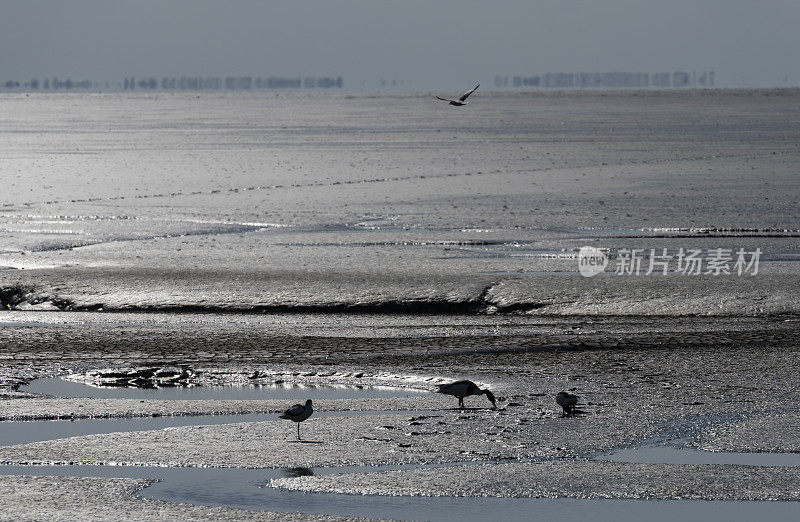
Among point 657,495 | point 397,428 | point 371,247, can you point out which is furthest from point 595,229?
point 657,495

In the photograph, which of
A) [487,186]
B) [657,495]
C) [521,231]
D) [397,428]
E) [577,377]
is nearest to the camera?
[657,495]

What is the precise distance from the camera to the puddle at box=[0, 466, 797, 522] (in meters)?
6.29

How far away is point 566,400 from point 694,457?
1.17m

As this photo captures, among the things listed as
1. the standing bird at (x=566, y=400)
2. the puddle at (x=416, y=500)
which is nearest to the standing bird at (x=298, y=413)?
the puddle at (x=416, y=500)

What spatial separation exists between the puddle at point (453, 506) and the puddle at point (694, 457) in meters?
0.78

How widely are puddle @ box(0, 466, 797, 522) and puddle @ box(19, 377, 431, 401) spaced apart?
2.35 m

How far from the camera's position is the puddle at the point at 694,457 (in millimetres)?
7266

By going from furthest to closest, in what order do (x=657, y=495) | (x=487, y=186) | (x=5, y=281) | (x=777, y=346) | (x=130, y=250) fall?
1. (x=487, y=186)
2. (x=130, y=250)
3. (x=5, y=281)
4. (x=777, y=346)
5. (x=657, y=495)

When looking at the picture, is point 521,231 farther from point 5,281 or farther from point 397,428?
point 397,428

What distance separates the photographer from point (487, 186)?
28016mm

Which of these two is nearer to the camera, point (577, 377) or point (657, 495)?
point (657, 495)

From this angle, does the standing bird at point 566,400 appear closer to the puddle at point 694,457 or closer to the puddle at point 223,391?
the puddle at point 694,457

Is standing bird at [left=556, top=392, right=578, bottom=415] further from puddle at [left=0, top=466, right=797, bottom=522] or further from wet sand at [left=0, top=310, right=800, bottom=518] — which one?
puddle at [left=0, top=466, right=797, bottom=522]

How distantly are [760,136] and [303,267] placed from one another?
39225 mm
